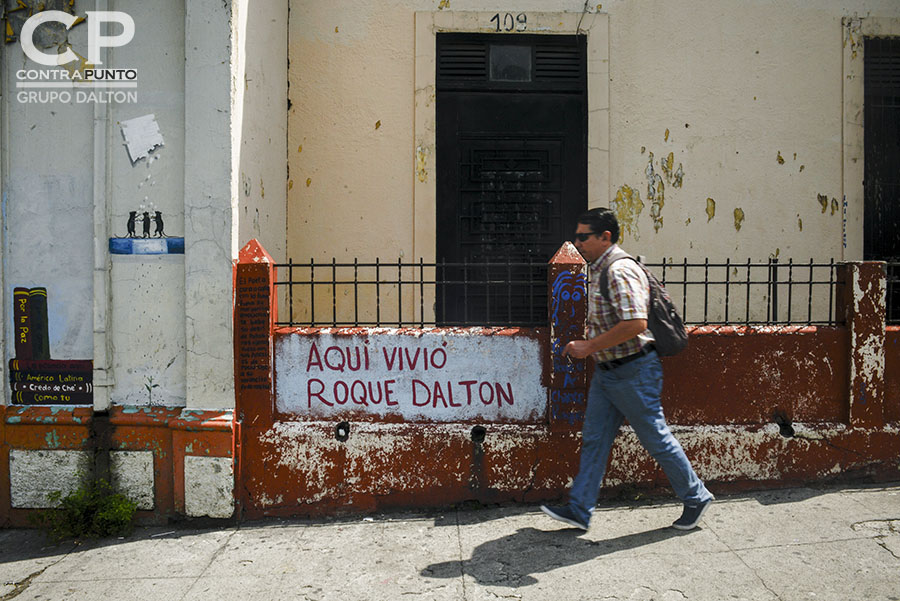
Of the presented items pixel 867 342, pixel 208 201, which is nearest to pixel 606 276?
pixel 867 342

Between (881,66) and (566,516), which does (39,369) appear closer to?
(566,516)

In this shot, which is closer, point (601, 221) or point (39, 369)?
point (601, 221)

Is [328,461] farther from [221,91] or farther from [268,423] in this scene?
[221,91]

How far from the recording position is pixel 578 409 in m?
4.35

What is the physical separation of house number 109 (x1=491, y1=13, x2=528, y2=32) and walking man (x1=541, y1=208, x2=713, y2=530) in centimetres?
304

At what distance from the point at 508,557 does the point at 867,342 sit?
2917mm

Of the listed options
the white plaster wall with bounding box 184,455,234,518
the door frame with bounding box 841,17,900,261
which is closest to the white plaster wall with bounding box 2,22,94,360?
the white plaster wall with bounding box 184,455,234,518

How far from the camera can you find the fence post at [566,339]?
14.2 feet

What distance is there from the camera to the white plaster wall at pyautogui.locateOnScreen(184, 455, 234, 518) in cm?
418

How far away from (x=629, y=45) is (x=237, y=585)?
5.50m

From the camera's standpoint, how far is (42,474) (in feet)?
14.1

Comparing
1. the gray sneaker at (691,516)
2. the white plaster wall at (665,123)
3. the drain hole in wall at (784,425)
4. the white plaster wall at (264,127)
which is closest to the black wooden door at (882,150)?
the white plaster wall at (665,123)

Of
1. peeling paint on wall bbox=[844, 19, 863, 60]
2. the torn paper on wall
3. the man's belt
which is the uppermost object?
peeling paint on wall bbox=[844, 19, 863, 60]

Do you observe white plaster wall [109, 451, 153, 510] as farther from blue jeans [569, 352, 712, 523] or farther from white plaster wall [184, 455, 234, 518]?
blue jeans [569, 352, 712, 523]
